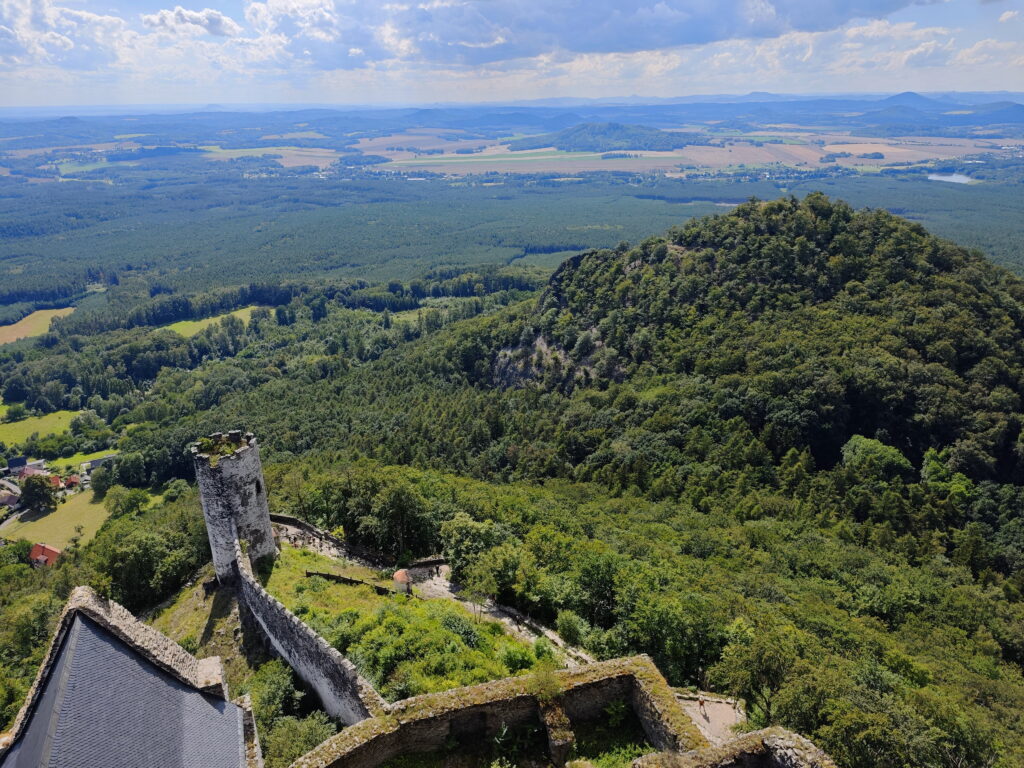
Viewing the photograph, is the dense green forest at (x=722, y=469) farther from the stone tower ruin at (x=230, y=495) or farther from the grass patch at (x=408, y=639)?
the stone tower ruin at (x=230, y=495)

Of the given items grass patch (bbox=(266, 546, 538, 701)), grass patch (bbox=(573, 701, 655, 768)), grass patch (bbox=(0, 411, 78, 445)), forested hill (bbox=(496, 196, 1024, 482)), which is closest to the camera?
grass patch (bbox=(573, 701, 655, 768))

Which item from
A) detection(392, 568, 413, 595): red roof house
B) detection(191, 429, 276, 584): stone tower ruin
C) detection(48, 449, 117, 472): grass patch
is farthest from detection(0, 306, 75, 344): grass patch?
detection(392, 568, 413, 595): red roof house

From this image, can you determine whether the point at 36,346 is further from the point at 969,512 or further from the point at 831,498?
the point at 969,512

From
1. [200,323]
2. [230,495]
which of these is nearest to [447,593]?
[230,495]

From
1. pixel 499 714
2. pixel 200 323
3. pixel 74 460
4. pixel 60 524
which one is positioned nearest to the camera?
pixel 499 714

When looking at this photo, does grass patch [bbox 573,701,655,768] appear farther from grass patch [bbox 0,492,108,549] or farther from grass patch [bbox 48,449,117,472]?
grass patch [bbox 48,449,117,472]

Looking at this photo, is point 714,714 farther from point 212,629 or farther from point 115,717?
point 212,629

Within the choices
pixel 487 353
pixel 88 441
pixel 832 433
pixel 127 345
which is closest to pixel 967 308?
pixel 832 433
